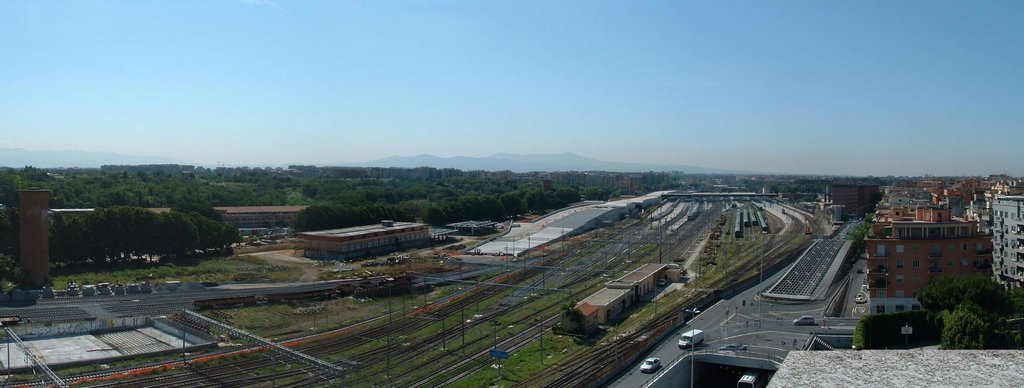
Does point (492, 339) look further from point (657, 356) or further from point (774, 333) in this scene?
point (774, 333)

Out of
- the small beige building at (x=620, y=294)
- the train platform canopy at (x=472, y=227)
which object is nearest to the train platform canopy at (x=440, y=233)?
Answer: the train platform canopy at (x=472, y=227)

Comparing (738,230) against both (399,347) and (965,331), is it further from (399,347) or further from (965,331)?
(399,347)

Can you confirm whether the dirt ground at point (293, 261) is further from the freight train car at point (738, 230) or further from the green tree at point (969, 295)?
the freight train car at point (738, 230)

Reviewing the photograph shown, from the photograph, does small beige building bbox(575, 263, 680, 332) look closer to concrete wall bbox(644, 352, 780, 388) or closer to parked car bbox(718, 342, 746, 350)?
concrete wall bbox(644, 352, 780, 388)

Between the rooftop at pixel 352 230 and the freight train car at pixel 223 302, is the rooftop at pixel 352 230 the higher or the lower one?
the higher one

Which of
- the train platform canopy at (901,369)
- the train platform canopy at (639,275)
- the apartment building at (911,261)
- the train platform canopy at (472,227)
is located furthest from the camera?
the train platform canopy at (472,227)

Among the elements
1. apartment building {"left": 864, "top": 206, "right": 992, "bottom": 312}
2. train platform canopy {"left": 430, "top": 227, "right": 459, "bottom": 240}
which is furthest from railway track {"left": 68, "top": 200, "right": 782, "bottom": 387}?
train platform canopy {"left": 430, "top": 227, "right": 459, "bottom": 240}
